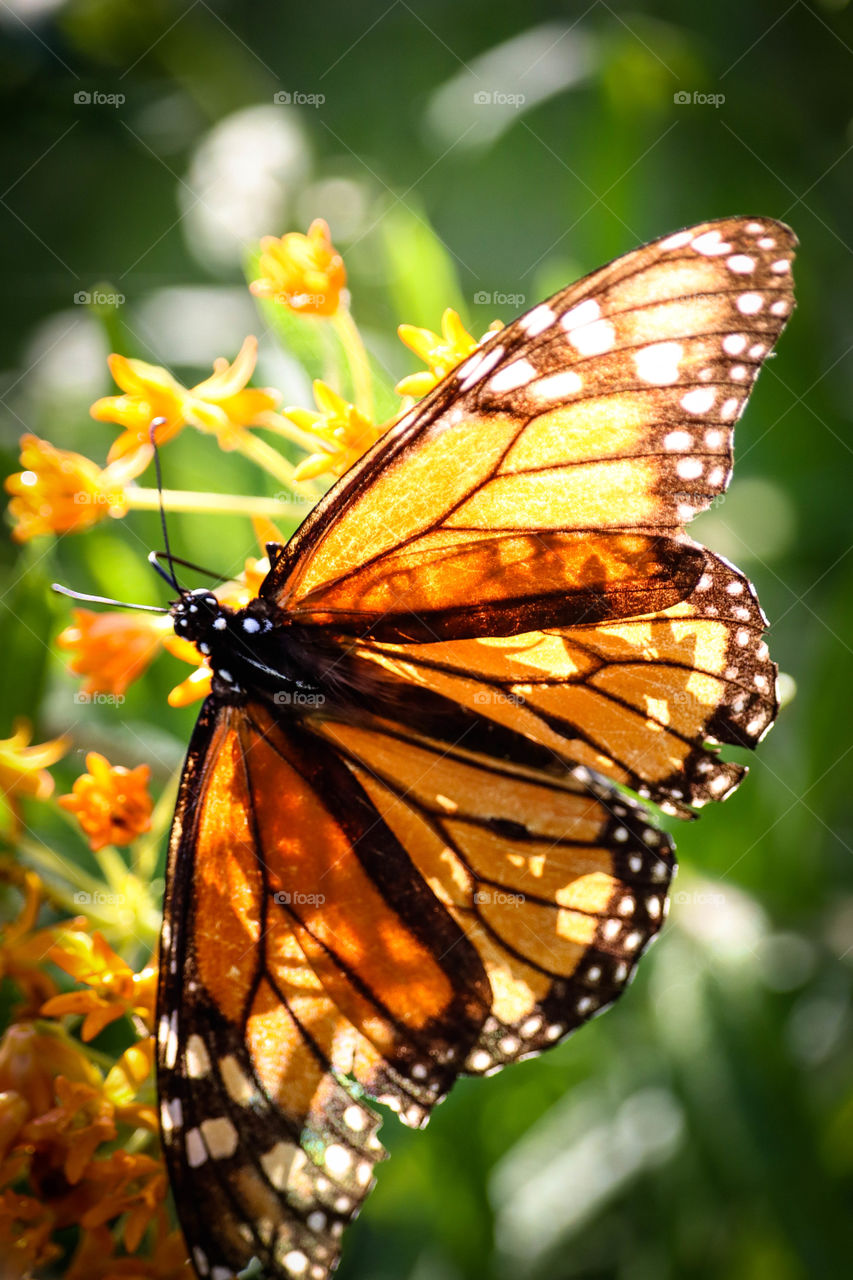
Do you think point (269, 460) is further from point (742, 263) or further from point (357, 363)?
point (742, 263)

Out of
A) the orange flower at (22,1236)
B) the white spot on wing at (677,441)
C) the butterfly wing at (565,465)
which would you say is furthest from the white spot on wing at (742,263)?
the orange flower at (22,1236)

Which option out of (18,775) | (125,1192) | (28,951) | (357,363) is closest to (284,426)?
(357,363)

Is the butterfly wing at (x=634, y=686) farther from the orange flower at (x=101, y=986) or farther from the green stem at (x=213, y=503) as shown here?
the orange flower at (x=101, y=986)

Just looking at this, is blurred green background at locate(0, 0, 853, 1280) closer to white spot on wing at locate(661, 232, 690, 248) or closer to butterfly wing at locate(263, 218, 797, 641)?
butterfly wing at locate(263, 218, 797, 641)

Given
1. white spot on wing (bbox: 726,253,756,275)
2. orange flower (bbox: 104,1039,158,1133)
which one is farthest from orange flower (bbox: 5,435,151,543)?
white spot on wing (bbox: 726,253,756,275)

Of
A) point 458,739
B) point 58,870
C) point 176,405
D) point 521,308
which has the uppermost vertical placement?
point 521,308

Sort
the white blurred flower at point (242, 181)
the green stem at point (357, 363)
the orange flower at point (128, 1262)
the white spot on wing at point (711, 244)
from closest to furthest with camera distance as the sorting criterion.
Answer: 1. the white spot on wing at point (711, 244)
2. the orange flower at point (128, 1262)
3. the green stem at point (357, 363)
4. the white blurred flower at point (242, 181)
